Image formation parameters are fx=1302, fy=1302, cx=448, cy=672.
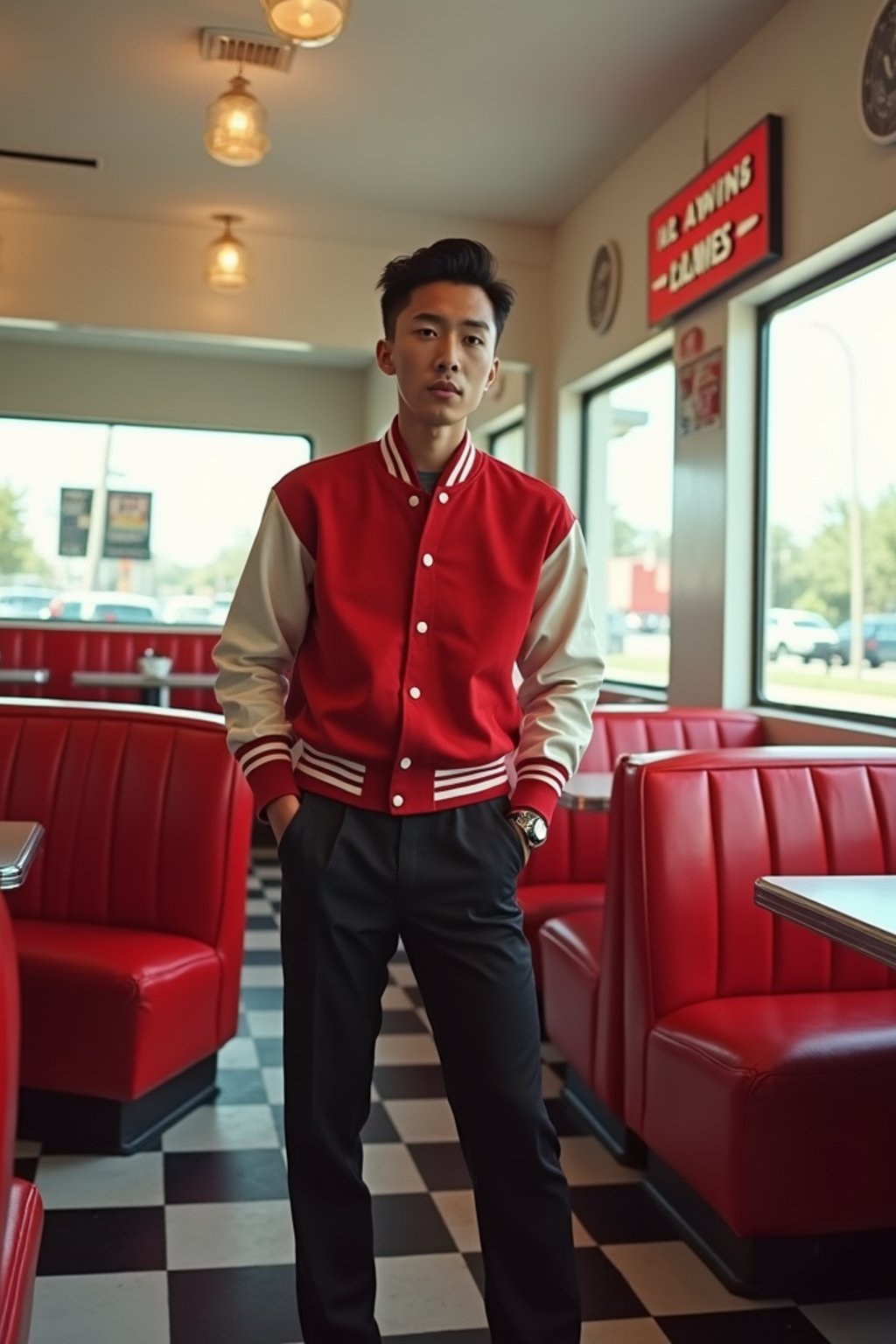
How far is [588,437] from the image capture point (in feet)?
22.9

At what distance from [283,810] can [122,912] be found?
1.62 m

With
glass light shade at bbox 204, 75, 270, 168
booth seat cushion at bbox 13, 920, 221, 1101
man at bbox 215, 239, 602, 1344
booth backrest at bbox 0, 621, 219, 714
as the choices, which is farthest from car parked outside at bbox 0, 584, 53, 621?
man at bbox 215, 239, 602, 1344

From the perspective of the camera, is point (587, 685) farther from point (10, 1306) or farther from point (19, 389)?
point (19, 389)

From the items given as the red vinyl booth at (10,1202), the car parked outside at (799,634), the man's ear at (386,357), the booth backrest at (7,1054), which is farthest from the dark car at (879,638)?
the booth backrest at (7,1054)

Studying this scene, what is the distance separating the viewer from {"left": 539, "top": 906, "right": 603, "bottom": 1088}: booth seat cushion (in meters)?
3.03

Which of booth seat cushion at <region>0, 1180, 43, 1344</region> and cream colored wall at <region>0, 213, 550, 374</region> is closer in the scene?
booth seat cushion at <region>0, 1180, 43, 1344</region>

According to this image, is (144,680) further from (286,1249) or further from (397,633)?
(397,633)

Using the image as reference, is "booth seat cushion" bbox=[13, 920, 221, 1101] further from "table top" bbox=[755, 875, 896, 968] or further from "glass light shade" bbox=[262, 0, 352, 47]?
"glass light shade" bbox=[262, 0, 352, 47]

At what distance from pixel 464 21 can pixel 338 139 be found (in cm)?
128

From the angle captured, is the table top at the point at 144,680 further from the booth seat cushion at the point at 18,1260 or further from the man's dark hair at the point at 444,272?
the booth seat cushion at the point at 18,1260

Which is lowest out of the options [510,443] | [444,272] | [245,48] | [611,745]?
[611,745]

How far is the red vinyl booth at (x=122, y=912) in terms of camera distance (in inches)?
114

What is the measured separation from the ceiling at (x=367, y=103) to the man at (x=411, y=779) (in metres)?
3.31

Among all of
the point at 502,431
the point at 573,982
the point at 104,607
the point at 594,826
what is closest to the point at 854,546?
the point at 594,826
